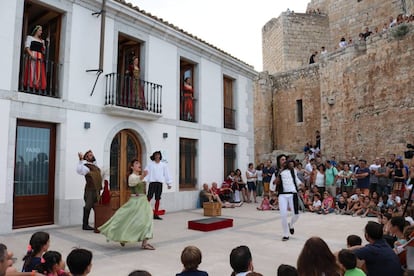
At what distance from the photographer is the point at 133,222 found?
5586 millimetres

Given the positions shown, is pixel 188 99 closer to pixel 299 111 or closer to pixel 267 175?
pixel 267 175

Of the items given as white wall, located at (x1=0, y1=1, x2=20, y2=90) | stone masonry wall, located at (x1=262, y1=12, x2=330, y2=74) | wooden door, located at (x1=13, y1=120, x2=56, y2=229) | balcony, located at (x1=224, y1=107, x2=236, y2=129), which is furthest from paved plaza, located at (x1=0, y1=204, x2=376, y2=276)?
stone masonry wall, located at (x1=262, y1=12, x2=330, y2=74)

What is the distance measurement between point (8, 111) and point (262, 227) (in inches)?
237

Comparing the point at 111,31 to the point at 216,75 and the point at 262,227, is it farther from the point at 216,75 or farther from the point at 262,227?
the point at 262,227

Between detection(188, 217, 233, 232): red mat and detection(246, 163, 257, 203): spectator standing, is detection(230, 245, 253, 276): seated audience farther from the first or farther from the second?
detection(246, 163, 257, 203): spectator standing

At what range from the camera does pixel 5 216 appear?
22.1ft

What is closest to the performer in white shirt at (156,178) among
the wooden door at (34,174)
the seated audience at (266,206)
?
the wooden door at (34,174)

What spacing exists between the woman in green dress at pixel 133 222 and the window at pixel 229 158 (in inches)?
307

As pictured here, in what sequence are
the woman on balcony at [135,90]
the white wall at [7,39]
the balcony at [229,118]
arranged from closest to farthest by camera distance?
the white wall at [7,39] < the woman on balcony at [135,90] < the balcony at [229,118]

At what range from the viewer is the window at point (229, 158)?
13484 mm

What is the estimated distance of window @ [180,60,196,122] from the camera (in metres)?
11.6

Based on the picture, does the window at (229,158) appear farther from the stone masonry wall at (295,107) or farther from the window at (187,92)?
the stone masonry wall at (295,107)

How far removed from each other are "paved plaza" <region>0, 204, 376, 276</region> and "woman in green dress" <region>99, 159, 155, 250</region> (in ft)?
0.78

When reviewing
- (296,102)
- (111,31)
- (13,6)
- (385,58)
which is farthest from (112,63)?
(296,102)
